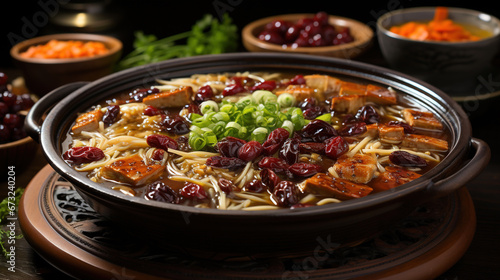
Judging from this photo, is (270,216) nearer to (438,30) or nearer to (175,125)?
(175,125)

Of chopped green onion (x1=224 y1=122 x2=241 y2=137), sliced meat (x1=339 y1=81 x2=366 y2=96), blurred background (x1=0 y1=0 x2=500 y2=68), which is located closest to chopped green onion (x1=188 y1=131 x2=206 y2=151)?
chopped green onion (x1=224 y1=122 x2=241 y2=137)

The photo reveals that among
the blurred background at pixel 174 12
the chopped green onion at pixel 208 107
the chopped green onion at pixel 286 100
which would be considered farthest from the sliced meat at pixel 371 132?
the blurred background at pixel 174 12

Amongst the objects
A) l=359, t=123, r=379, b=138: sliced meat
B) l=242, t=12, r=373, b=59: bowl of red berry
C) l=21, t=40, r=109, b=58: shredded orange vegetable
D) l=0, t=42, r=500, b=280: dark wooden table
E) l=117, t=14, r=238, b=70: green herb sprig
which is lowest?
l=0, t=42, r=500, b=280: dark wooden table

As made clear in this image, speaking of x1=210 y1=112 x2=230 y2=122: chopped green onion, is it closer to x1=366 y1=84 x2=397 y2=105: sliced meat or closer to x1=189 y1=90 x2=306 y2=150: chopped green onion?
x1=189 y1=90 x2=306 y2=150: chopped green onion

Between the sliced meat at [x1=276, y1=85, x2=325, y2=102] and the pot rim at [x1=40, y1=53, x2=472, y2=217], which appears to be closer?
the pot rim at [x1=40, y1=53, x2=472, y2=217]

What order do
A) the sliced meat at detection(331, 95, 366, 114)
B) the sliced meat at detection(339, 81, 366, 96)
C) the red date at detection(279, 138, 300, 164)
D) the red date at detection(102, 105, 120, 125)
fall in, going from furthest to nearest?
the sliced meat at detection(339, 81, 366, 96) → the sliced meat at detection(331, 95, 366, 114) → the red date at detection(102, 105, 120, 125) → the red date at detection(279, 138, 300, 164)

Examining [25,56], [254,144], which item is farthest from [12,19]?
[254,144]
